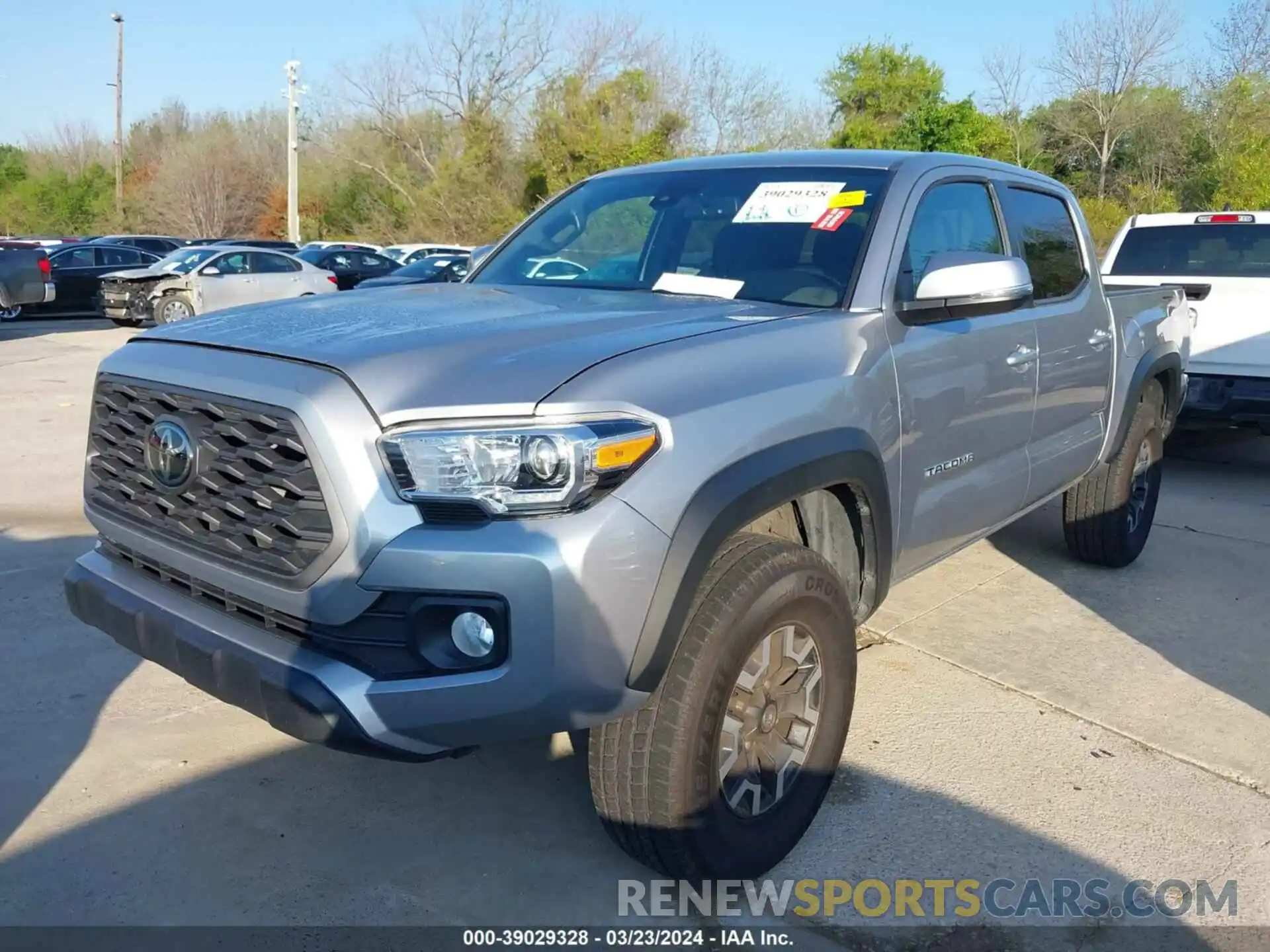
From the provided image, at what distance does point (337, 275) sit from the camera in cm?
2320

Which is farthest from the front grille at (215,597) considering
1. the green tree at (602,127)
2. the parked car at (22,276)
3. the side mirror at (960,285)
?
the green tree at (602,127)

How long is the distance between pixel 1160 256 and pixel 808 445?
6.65 metres

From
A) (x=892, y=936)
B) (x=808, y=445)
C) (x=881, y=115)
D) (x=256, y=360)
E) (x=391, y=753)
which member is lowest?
(x=892, y=936)

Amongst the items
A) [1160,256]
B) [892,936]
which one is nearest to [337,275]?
[1160,256]

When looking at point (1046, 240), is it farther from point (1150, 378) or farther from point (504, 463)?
point (504, 463)

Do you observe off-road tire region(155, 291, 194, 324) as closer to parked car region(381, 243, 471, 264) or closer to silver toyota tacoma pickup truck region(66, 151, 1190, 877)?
parked car region(381, 243, 471, 264)

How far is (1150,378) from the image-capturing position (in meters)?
5.29

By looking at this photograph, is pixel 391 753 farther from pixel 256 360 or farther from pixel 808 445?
pixel 808 445

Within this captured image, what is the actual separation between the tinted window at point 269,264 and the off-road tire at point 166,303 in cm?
121

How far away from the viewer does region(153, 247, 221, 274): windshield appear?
1794 centimetres

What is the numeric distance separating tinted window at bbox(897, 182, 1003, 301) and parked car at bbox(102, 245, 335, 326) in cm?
1474

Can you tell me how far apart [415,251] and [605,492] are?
2922 centimetres

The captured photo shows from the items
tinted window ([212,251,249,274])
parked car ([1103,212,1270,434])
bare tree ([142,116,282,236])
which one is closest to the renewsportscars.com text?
parked car ([1103,212,1270,434])

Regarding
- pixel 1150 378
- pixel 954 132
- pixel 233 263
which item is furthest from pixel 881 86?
pixel 1150 378
